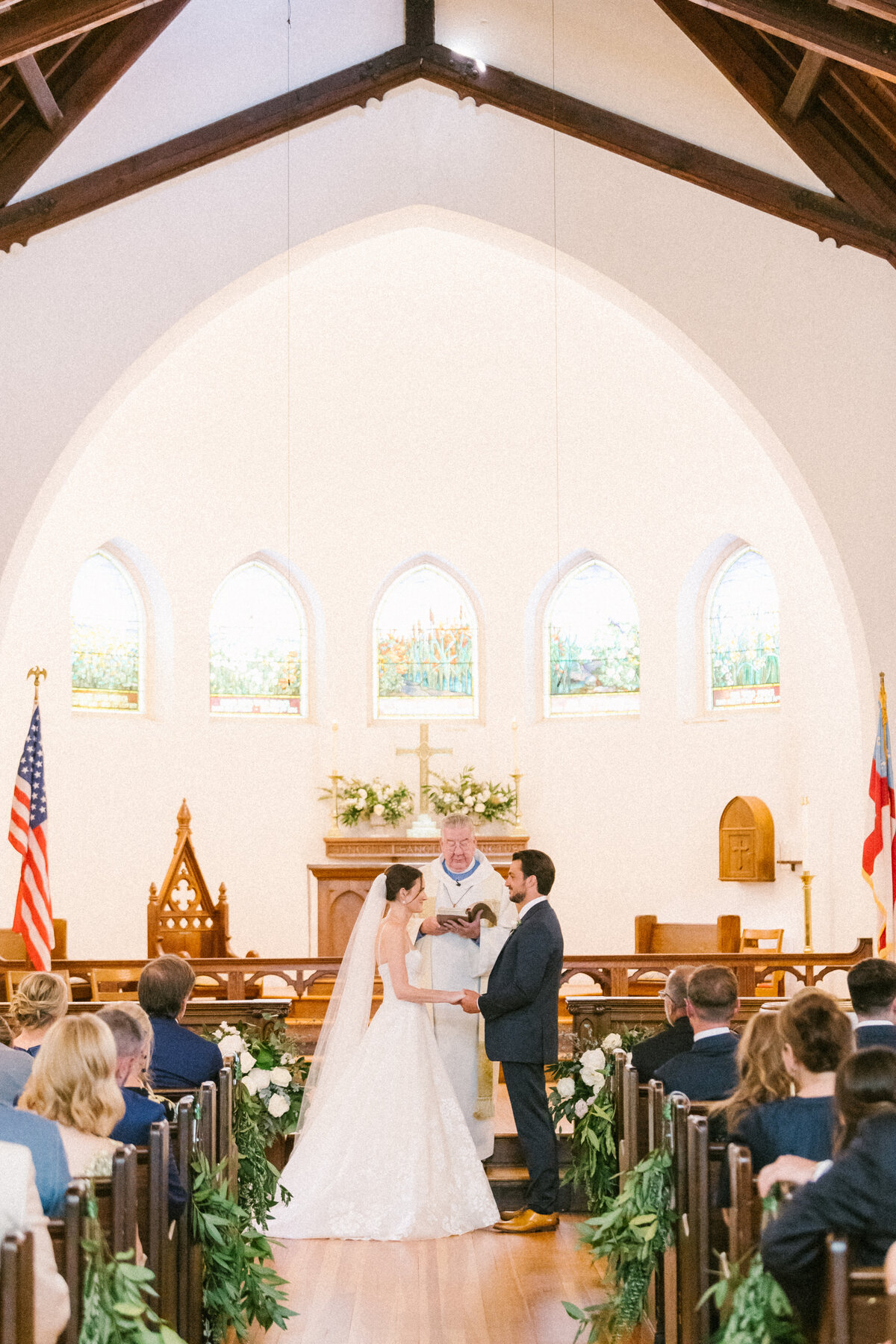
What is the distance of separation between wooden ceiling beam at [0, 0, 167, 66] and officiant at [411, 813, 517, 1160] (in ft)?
16.0

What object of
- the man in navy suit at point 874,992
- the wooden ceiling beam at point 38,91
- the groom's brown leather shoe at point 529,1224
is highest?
the wooden ceiling beam at point 38,91

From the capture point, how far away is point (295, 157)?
11.3 meters

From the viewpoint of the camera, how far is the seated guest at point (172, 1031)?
5258mm

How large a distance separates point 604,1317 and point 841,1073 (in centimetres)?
219

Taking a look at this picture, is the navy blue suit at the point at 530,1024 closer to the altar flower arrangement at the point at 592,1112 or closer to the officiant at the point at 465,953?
the altar flower arrangement at the point at 592,1112

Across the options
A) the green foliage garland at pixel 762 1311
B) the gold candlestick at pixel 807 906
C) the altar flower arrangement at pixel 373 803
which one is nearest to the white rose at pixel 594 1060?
the green foliage garland at pixel 762 1311

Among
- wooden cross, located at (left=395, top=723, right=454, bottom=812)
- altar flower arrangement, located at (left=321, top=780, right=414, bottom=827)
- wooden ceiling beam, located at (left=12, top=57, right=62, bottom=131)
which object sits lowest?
altar flower arrangement, located at (left=321, top=780, right=414, bottom=827)

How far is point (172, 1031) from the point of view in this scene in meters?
5.36

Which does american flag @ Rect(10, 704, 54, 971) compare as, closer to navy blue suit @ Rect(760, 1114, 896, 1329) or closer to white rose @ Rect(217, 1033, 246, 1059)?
white rose @ Rect(217, 1033, 246, 1059)

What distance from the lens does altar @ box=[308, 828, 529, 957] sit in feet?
42.6

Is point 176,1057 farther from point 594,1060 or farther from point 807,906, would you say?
point 807,906

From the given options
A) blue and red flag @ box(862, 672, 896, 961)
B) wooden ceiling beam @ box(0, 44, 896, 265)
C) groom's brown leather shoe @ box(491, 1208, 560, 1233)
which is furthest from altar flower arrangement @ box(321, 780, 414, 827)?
groom's brown leather shoe @ box(491, 1208, 560, 1233)

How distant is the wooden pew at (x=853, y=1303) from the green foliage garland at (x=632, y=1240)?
1.58 metres

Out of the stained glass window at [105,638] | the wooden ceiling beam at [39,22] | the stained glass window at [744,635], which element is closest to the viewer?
the wooden ceiling beam at [39,22]
